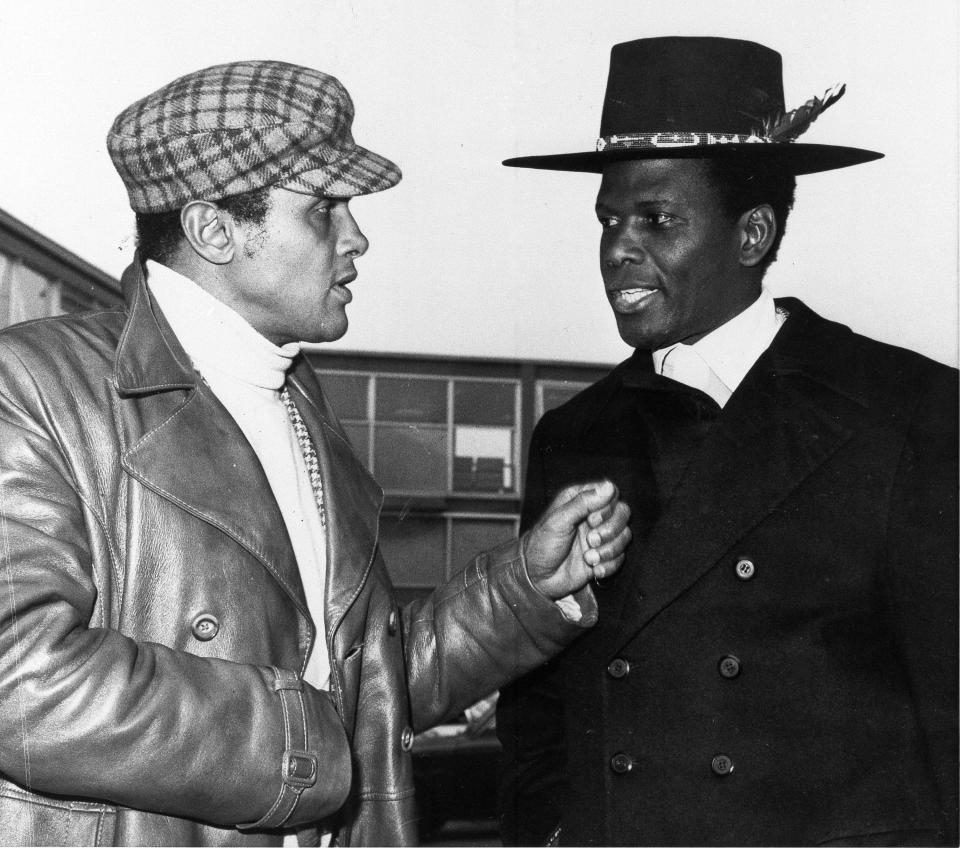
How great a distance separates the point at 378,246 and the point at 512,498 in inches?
39.2

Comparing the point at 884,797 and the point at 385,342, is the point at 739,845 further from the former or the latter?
the point at 385,342

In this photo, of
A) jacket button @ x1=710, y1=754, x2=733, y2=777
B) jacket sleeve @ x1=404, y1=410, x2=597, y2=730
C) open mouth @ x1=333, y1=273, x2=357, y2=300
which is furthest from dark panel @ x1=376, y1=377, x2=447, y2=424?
jacket button @ x1=710, y1=754, x2=733, y2=777

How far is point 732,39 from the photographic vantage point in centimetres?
308

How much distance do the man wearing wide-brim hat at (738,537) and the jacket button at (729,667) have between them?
0.01m

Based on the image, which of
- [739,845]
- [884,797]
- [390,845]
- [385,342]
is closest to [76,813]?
[390,845]

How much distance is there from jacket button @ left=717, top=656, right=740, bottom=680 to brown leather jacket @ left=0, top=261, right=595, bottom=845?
73cm

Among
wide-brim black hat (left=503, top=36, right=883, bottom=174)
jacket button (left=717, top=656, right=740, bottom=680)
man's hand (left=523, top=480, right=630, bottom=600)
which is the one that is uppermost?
wide-brim black hat (left=503, top=36, right=883, bottom=174)

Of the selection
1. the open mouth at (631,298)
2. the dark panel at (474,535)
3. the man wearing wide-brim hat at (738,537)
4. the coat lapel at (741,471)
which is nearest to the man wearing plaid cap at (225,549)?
the coat lapel at (741,471)

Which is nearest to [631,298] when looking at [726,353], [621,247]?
[621,247]

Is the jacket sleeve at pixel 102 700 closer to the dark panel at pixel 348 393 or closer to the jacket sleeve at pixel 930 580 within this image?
the jacket sleeve at pixel 930 580

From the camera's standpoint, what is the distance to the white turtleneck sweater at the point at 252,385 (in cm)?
268

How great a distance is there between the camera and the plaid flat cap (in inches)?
103

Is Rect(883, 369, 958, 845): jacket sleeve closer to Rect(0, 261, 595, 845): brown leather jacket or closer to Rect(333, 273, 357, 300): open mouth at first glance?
Rect(0, 261, 595, 845): brown leather jacket

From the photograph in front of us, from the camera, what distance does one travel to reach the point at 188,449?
251cm
